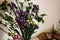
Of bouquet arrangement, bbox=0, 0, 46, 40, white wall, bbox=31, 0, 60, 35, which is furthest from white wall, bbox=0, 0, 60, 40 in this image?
bouquet arrangement, bbox=0, 0, 46, 40

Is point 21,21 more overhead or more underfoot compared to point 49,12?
more overhead

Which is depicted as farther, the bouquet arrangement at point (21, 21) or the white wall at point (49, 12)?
the white wall at point (49, 12)

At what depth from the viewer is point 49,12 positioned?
6.52ft

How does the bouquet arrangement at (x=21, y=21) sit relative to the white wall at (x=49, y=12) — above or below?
above

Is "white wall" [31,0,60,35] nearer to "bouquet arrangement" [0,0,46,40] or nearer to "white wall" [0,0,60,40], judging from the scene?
"white wall" [0,0,60,40]

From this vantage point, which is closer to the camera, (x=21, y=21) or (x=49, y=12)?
(x=21, y=21)

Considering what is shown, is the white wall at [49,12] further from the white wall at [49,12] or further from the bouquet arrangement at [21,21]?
the bouquet arrangement at [21,21]

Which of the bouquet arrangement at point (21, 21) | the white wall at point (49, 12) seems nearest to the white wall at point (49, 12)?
the white wall at point (49, 12)

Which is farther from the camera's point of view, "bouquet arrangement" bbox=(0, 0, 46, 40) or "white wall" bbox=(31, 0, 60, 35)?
"white wall" bbox=(31, 0, 60, 35)

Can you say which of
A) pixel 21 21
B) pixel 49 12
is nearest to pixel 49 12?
pixel 49 12

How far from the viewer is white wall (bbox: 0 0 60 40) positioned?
1879 mm

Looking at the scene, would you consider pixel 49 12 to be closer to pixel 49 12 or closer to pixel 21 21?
pixel 49 12

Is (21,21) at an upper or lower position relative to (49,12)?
upper

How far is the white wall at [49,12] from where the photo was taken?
1.88 m
